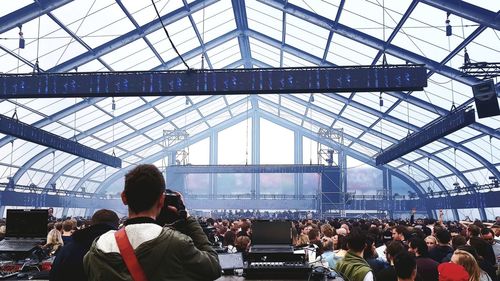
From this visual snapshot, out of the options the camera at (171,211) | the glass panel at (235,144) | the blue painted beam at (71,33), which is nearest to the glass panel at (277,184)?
the glass panel at (235,144)

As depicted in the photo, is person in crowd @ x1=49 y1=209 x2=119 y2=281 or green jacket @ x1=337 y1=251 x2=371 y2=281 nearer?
person in crowd @ x1=49 y1=209 x2=119 y2=281

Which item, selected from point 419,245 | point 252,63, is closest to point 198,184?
point 252,63

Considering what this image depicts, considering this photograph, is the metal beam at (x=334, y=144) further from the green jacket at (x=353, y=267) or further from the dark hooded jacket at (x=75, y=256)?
the dark hooded jacket at (x=75, y=256)

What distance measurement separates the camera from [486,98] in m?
14.0

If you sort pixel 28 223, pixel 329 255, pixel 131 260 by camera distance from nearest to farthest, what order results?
1. pixel 131 260
2. pixel 28 223
3. pixel 329 255

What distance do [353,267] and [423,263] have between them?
116 centimetres

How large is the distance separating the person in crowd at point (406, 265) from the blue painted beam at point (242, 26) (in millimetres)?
17001

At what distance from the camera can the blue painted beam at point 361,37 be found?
58.6 ft

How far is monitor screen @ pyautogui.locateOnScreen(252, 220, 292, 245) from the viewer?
482 cm

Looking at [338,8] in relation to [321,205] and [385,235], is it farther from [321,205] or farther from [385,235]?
[321,205]

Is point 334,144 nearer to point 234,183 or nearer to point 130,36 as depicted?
point 234,183

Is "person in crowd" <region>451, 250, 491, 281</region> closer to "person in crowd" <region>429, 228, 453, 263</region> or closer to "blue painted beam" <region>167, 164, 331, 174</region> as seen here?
"person in crowd" <region>429, 228, 453, 263</region>

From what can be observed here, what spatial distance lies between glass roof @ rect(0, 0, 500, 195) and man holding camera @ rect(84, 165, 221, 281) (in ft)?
43.5

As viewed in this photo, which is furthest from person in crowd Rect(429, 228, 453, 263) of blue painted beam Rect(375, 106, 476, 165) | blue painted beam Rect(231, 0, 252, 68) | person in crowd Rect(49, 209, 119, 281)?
blue painted beam Rect(231, 0, 252, 68)
